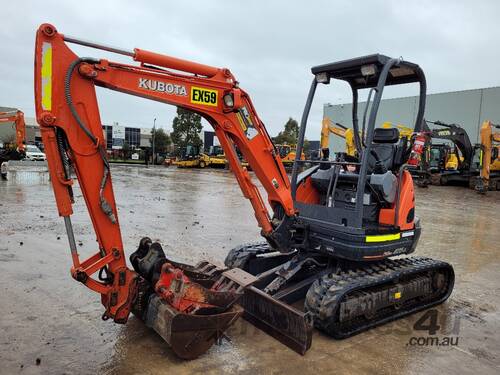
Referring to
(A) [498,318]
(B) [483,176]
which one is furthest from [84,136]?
(B) [483,176]

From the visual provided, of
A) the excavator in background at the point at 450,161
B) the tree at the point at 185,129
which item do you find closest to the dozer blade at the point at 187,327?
the excavator in background at the point at 450,161

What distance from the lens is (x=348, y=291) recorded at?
4.41m

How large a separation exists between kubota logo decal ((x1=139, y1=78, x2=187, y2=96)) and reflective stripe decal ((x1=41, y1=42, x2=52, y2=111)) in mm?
759

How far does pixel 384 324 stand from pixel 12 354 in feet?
12.8

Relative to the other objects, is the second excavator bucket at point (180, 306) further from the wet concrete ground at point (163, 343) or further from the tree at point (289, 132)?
the tree at point (289, 132)

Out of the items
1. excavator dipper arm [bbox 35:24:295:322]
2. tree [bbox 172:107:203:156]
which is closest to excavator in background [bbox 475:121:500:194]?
excavator dipper arm [bbox 35:24:295:322]

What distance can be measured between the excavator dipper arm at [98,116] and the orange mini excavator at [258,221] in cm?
1

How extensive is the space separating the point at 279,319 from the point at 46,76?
10.2 feet

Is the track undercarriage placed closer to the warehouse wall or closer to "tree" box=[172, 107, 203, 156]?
the warehouse wall

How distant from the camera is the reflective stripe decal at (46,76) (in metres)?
3.48

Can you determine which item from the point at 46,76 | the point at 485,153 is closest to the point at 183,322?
the point at 46,76

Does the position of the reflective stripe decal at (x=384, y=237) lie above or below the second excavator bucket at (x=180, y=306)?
above

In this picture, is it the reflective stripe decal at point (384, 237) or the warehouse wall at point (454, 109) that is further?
the warehouse wall at point (454, 109)

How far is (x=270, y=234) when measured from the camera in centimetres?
473
